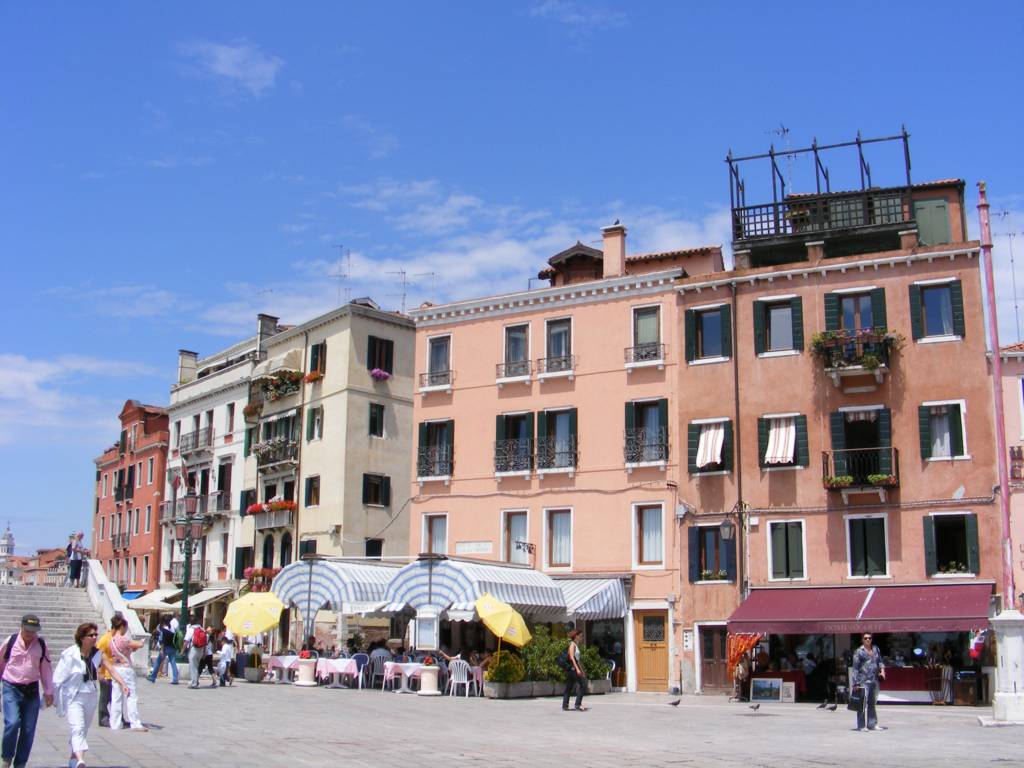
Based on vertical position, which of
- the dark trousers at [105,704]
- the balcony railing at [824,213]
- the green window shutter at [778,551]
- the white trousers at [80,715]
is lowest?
the dark trousers at [105,704]

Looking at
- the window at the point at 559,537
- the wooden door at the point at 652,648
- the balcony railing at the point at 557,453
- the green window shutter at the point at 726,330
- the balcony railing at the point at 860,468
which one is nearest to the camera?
the balcony railing at the point at 860,468

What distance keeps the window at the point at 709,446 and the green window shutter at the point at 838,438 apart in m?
2.94

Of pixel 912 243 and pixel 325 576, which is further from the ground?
pixel 912 243

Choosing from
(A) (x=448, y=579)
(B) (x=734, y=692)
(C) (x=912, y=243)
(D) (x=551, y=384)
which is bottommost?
(B) (x=734, y=692)

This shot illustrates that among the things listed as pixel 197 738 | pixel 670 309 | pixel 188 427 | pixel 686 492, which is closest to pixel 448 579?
pixel 686 492

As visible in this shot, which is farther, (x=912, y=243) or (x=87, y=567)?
(x=87, y=567)

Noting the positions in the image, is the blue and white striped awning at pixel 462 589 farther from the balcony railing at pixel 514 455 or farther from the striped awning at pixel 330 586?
the balcony railing at pixel 514 455

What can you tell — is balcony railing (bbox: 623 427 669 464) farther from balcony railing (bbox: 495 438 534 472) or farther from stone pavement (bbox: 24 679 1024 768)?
stone pavement (bbox: 24 679 1024 768)

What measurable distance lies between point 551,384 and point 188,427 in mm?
26371

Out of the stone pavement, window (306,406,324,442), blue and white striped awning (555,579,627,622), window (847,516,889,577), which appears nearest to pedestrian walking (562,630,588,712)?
the stone pavement

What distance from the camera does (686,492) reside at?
3359cm

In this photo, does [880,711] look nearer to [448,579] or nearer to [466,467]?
[448,579]

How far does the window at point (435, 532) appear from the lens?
37906mm

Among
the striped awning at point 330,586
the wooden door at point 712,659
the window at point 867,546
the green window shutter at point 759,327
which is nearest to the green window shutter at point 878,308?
the green window shutter at point 759,327
